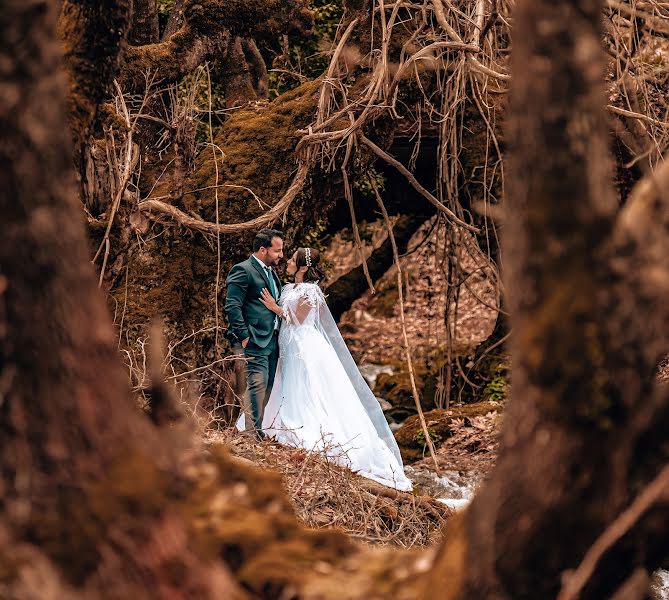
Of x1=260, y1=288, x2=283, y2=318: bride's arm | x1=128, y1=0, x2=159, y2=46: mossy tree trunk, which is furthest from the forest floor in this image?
x1=128, y1=0, x2=159, y2=46: mossy tree trunk

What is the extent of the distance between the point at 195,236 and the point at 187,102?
1.19m

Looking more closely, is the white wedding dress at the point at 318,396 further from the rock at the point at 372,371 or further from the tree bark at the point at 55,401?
the tree bark at the point at 55,401

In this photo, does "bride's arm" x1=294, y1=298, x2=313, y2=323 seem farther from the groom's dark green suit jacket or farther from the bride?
the groom's dark green suit jacket

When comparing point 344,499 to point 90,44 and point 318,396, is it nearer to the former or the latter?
point 318,396

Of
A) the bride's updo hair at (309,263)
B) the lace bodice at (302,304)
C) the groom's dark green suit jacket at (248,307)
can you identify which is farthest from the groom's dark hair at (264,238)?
the lace bodice at (302,304)

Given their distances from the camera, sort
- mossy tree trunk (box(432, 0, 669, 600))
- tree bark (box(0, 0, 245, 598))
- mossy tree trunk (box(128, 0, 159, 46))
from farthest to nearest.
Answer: mossy tree trunk (box(128, 0, 159, 46)), tree bark (box(0, 0, 245, 598)), mossy tree trunk (box(432, 0, 669, 600))

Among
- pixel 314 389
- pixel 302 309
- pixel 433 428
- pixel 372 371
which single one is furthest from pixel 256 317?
pixel 372 371

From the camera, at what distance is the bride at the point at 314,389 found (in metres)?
7.91

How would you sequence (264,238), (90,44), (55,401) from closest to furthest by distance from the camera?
1. (55,401)
2. (90,44)
3. (264,238)

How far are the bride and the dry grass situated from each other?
99 centimetres

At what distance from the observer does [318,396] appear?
26.6 ft

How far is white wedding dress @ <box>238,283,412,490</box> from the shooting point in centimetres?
789

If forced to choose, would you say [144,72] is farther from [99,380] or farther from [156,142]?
[99,380]

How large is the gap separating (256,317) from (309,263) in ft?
2.16
